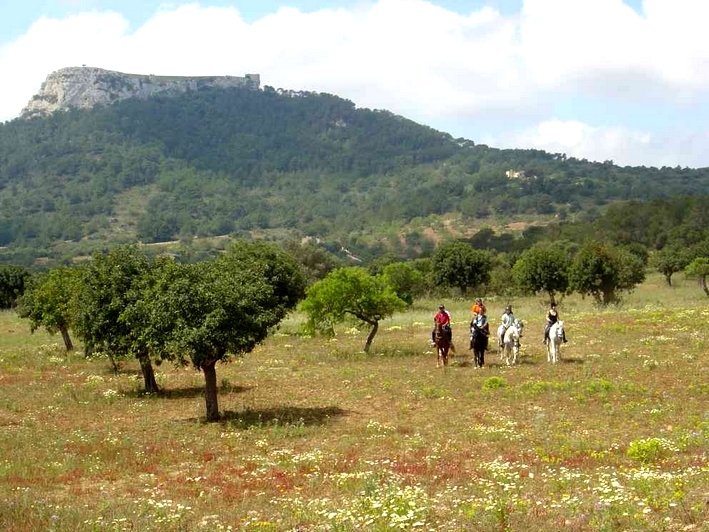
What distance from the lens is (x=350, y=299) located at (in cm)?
3619

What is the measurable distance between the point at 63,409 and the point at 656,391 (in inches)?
800

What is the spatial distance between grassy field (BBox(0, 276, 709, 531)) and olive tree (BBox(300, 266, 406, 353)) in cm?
241

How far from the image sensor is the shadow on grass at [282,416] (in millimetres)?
21484

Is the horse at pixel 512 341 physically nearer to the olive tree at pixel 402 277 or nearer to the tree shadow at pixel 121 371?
the tree shadow at pixel 121 371

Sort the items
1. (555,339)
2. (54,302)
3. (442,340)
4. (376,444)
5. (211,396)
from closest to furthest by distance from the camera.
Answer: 1. (376,444)
2. (211,396)
3. (555,339)
4. (442,340)
5. (54,302)

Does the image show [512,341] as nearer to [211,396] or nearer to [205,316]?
[211,396]

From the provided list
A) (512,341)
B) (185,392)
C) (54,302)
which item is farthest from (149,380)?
(54,302)

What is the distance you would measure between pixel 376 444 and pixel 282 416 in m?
5.18

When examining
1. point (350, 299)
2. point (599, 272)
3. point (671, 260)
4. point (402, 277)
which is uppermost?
point (671, 260)

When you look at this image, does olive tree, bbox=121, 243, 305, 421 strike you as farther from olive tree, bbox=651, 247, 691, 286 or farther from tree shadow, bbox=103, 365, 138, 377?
olive tree, bbox=651, 247, 691, 286

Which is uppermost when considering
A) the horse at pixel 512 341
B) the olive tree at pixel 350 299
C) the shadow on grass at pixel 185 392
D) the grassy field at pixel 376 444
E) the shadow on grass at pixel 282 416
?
the olive tree at pixel 350 299

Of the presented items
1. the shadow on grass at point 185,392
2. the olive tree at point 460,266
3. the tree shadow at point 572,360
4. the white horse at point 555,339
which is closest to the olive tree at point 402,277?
the olive tree at point 460,266

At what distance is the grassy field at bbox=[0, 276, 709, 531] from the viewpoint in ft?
38.2

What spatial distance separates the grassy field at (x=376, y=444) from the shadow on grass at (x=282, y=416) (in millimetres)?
138
